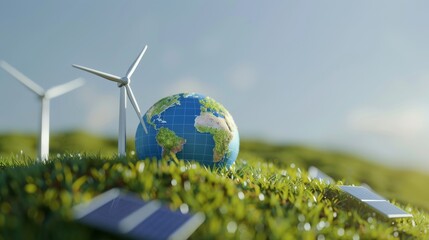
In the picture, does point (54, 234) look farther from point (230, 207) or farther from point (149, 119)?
point (149, 119)

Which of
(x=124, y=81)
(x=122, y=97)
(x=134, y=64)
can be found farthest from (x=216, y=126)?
→ (x=134, y=64)

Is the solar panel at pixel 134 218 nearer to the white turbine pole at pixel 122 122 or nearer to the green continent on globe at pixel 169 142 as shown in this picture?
the green continent on globe at pixel 169 142

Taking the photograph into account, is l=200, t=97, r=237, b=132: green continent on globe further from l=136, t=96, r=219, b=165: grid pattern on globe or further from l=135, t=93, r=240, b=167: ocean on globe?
l=136, t=96, r=219, b=165: grid pattern on globe

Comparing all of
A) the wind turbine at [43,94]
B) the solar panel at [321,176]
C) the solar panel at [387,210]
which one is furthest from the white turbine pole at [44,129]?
the solar panel at [387,210]

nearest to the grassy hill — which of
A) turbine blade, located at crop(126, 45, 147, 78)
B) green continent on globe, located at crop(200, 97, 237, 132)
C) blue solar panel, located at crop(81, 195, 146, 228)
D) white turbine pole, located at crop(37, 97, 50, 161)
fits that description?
blue solar panel, located at crop(81, 195, 146, 228)

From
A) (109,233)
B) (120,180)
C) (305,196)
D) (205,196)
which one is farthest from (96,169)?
(305,196)

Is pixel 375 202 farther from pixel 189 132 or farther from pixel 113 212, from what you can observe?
pixel 113 212

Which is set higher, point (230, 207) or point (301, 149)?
point (230, 207)
